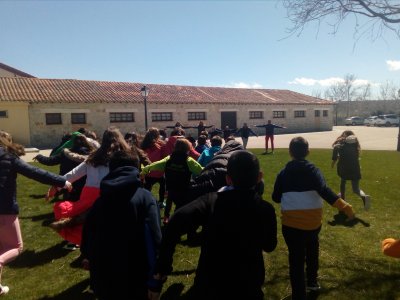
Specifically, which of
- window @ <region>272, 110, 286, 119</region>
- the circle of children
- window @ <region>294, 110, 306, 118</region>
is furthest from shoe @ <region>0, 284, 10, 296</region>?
window @ <region>294, 110, 306, 118</region>

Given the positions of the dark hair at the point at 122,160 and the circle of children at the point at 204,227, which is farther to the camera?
the dark hair at the point at 122,160

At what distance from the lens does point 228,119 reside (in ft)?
113

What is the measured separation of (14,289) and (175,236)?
10.4 feet

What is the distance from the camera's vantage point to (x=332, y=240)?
539 centimetres

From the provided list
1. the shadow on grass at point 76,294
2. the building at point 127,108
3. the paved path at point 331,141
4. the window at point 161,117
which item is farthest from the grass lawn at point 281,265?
the window at point 161,117

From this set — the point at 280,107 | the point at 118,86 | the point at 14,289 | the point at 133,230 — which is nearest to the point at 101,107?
the point at 118,86

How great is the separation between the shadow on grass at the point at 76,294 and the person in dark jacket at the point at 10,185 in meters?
0.73

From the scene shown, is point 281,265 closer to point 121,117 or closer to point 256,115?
point 121,117

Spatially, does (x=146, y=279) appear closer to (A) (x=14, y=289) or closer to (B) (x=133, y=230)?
(B) (x=133, y=230)

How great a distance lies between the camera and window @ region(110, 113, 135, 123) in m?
27.7

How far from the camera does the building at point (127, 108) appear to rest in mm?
24109

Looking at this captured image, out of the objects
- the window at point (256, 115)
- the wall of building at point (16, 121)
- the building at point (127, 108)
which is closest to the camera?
the wall of building at point (16, 121)

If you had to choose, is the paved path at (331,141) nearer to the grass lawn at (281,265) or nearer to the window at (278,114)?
the window at (278,114)

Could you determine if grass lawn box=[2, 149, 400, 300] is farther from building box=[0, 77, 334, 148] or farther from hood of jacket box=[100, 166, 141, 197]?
building box=[0, 77, 334, 148]
